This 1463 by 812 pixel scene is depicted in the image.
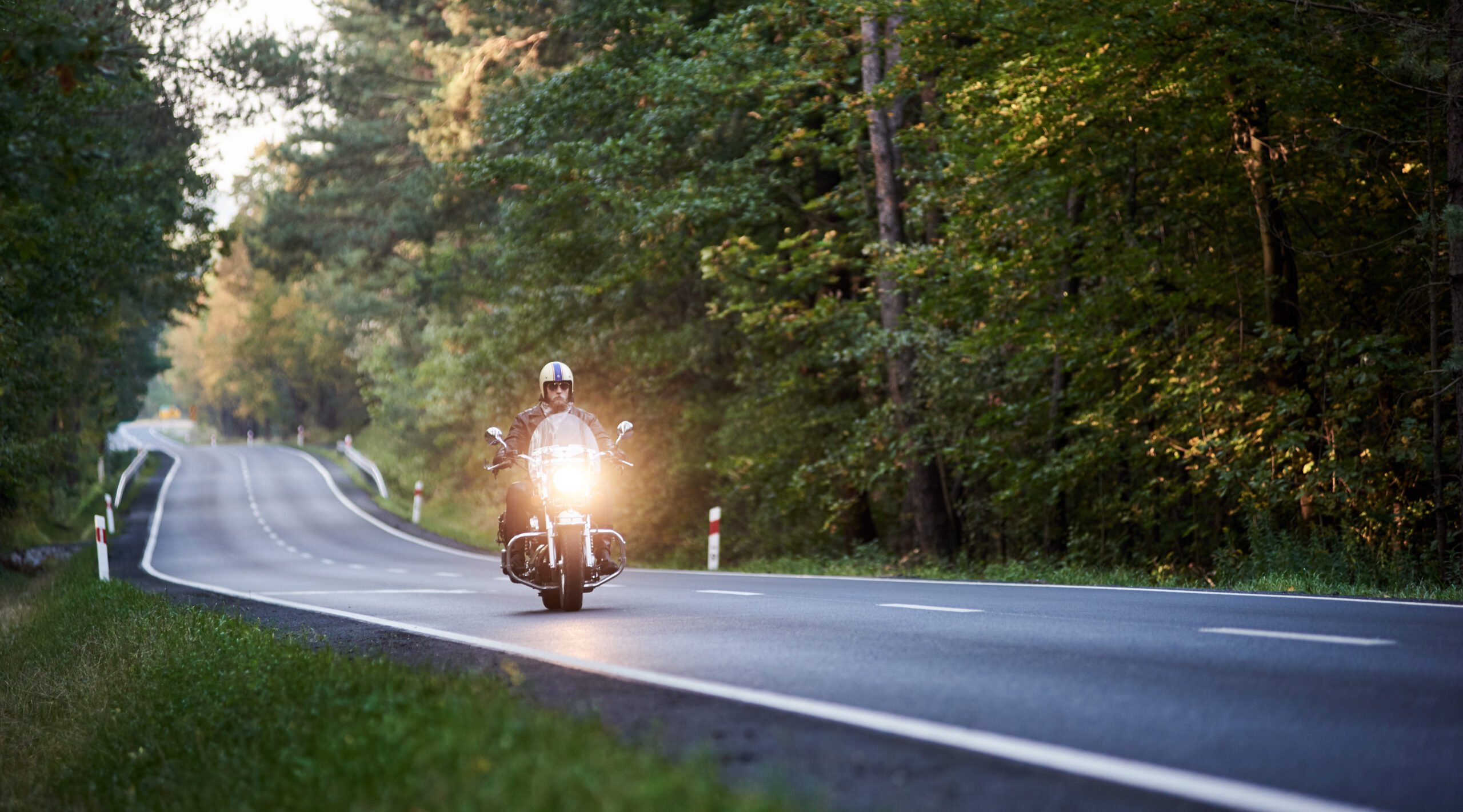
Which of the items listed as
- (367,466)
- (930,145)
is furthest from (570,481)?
(367,466)

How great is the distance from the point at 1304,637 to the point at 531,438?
6114mm

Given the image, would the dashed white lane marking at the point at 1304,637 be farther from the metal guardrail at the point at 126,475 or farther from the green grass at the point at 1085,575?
the metal guardrail at the point at 126,475

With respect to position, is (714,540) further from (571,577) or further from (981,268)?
(571,577)

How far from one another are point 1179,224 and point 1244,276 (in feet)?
3.74

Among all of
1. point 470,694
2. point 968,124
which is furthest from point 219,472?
point 470,694

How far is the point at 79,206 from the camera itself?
74.9 ft

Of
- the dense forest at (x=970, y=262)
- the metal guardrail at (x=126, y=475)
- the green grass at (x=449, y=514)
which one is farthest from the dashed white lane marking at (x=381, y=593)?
the metal guardrail at (x=126, y=475)

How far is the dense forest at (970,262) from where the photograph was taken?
15.3 meters

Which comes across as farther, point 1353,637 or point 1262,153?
point 1262,153

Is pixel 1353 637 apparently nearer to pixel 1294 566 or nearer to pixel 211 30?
pixel 1294 566

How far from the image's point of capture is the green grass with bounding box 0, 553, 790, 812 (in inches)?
→ 170

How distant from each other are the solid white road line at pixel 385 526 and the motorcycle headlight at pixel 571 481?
57.2 ft

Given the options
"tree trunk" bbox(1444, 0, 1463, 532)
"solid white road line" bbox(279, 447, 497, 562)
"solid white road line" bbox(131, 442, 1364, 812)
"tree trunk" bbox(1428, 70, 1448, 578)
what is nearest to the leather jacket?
"solid white road line" bbox(131, 442, 1364, 812)

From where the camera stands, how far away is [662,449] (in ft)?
98.6
